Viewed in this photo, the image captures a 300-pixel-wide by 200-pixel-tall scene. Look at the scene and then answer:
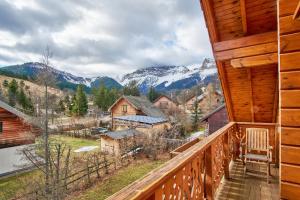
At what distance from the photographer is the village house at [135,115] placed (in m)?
20.7

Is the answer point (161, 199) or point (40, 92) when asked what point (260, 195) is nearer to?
point (161, 199)

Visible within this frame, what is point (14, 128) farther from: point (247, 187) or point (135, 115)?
point (247, 187)

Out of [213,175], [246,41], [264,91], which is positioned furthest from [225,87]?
[213,175]

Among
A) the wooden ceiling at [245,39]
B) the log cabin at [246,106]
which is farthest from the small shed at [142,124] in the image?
the wooden ceiling at [245,39]

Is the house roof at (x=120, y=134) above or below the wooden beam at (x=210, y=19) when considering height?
below

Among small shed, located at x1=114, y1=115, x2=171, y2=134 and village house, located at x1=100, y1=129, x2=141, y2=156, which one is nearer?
village house, located at x1=100, y1=129, x2=141, y2=156

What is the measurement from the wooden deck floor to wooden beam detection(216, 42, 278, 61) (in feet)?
7.94

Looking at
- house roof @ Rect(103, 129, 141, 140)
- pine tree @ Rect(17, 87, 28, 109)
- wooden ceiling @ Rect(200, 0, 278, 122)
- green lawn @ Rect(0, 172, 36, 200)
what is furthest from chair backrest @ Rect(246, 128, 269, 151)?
pine tree @ Rect(17, 87, 28, 109)

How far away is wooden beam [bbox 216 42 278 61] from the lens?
376cm

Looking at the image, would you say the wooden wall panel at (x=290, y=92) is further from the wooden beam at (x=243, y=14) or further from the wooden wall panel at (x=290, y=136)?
the wooden beam at (x=243, y=14)

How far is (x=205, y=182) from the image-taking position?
325 cm

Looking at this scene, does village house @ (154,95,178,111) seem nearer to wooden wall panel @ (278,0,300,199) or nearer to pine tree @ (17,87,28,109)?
pine tree @ (17,87,28,109)

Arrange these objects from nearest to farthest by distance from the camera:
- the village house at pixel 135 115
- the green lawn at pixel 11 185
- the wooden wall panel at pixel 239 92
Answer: the wooden wall panel at pixel 239 92, the green lawn at pixel 11 185, the village house at pixel 135 115

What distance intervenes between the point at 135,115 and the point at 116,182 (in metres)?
14.0
